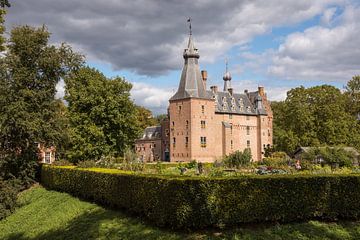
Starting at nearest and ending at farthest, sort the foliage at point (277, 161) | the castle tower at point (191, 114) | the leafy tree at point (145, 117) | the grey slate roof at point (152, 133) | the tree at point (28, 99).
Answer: the tree at point (28, 99) < the foliage at point (277, 161) < the castle tower at point (191, 114) < the grey slate roof at point (152, 133) < the leafy tree at point (145, 117)

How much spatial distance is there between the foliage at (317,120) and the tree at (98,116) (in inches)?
932

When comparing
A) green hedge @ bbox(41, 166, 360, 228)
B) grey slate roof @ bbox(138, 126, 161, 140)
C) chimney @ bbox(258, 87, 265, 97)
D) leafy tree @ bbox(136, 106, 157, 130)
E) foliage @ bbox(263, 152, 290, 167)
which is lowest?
green hedge @ bbox(41, 166, 360, 228)

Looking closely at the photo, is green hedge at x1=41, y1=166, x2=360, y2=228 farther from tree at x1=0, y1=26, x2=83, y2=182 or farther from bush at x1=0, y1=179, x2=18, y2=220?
tree at x1=0, y1=26, x2=83, y2=182

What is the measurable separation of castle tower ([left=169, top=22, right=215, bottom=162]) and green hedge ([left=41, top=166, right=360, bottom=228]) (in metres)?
34.0

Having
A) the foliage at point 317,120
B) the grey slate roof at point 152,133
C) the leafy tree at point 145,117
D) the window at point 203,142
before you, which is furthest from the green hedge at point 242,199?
the leafy tree at point 145,117

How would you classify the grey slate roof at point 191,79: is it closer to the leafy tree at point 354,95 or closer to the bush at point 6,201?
the leafy tree at point 354,95

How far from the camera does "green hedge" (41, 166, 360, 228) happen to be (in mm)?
11312

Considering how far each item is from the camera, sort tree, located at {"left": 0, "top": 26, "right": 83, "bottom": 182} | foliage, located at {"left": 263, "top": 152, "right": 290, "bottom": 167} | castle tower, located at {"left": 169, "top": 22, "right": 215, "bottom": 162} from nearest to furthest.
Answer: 1. tree, located at {"left": 0, "top": 26, "right": 83, "bottom": 182}
2. foliage, located at {"left": 263, "top": 152, "right": 290, "bottom": 167}
3. castle tower, located at {"left": 169, "top": 22, "right": 215, "bottom": 162}

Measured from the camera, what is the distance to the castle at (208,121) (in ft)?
159

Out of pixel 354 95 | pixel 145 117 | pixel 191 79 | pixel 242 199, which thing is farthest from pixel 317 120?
pixel 242 199

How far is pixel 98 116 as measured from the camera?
33438mm

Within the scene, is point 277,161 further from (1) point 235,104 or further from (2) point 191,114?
(1) point 235,104

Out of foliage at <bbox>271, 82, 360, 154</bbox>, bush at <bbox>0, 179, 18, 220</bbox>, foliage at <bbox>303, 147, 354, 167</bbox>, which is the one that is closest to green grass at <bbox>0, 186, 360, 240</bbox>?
bush at <bbox>0, 179, 18, 220</bbox>

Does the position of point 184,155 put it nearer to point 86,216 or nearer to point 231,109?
point 231,109
